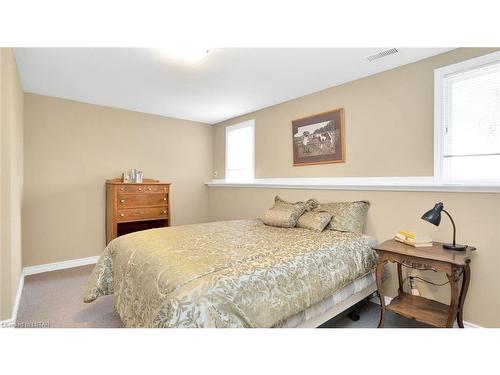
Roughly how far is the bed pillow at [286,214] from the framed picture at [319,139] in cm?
61

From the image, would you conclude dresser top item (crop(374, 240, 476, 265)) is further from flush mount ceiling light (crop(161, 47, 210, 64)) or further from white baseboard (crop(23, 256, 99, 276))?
white baseboard (crop(23, 256, 99, 276))

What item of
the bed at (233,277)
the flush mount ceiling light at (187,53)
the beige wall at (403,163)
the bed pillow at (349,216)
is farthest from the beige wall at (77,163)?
the bed pillow at (349,216)

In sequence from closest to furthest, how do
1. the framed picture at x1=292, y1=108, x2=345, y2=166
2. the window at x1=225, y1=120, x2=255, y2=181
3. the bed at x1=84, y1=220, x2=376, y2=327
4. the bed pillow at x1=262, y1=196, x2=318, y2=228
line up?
the bed at x1=84, y1=220, x2=376, y2=327, the bed pillow at x1=262, y1=196, x2=318, y2=228, the framed picture at x1=292, y1=108, x2=345, y2=166, the window at x1=225, y1=120, x2=255, y2=181

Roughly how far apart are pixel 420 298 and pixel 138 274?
91.8 inches

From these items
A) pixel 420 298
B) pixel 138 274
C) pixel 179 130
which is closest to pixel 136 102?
pixel 179 130

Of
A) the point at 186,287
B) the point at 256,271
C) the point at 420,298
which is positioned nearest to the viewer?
the point at 186,287

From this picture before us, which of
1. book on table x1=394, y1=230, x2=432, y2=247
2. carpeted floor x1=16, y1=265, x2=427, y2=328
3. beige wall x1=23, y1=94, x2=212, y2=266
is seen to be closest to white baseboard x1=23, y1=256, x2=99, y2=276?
beige wall x1=23, y1=94, x2=212, y2=266

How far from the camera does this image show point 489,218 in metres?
1.98

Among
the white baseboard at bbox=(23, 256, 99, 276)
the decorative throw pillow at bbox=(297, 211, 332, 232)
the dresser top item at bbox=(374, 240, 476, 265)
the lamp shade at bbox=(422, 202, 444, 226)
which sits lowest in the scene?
the white baseboard at bbox=(23, 256, 99, 276)

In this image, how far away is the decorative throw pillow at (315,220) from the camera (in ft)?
8.57

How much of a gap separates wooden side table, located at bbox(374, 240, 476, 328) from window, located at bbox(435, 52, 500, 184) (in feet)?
2.17

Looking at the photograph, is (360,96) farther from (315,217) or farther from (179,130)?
(179,130)

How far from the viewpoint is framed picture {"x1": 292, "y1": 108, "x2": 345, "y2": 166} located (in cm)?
301

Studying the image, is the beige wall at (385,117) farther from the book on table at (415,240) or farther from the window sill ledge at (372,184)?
the book on table at (415,240)
